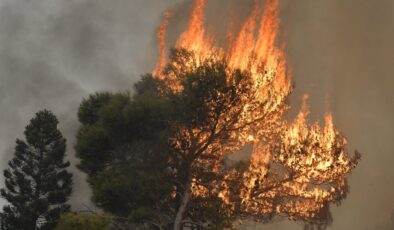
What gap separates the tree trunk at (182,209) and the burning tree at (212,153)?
0.06 m

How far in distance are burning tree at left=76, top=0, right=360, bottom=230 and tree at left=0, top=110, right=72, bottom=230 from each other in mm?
10769

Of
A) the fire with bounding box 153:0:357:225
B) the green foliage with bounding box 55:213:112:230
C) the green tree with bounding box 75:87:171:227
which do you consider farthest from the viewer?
the fire with bounding box 153:0:357:225

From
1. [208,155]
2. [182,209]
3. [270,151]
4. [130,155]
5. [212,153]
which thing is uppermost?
[270,151]

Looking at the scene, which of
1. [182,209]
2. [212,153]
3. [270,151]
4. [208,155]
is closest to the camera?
[182,209]

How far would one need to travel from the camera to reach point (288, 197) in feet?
84.7

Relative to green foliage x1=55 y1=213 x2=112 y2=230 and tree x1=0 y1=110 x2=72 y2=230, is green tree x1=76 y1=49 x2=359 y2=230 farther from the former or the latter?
tree x1=0 y1=110 x2=72 y2=230

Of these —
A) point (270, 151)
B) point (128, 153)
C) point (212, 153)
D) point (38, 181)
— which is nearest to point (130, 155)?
point (128, 153)

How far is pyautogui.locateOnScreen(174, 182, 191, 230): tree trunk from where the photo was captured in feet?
77.0

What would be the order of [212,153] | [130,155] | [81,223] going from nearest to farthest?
[81,223] < [130,155] < [212,153]

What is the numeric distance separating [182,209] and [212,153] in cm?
376

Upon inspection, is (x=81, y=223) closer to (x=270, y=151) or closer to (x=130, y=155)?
(x=130, y=155)

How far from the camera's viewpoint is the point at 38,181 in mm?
35375

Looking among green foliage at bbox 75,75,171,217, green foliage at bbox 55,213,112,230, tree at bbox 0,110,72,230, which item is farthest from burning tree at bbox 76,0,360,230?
tree at bbox 0,110,72,230

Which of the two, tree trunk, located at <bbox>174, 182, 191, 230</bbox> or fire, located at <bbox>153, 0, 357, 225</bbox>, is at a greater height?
fire, located at <bbox>153, 0, 357, 225</bbox>
